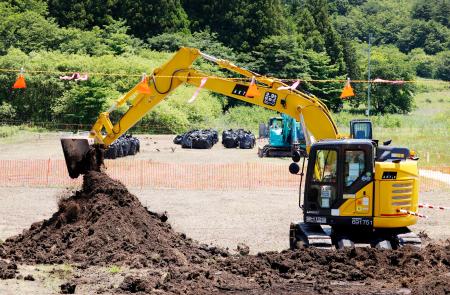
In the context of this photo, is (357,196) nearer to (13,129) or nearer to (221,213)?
(221,213)

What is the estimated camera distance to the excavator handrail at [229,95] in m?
22.1

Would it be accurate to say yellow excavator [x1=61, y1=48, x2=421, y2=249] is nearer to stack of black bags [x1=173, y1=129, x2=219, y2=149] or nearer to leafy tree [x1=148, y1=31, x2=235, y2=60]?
stack of black bags [x1=173, y1=129, x2=219, y2=149]

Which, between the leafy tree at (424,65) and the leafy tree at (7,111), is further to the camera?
the leafy tree at (424,65)

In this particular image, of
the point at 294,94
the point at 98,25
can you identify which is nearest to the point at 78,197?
the point at 294,94

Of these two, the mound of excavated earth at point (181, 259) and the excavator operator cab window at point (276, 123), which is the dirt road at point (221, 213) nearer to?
the mound of excavated earth at point (181, 259)

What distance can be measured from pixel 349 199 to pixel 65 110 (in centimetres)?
5060

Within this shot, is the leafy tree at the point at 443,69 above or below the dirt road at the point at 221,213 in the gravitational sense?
above

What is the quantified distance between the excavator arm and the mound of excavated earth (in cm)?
87

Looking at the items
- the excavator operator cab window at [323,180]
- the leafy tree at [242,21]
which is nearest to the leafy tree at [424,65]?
the leafy tree at [242,21]

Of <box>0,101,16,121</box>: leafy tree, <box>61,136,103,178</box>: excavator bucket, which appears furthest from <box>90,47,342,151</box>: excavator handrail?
<box>0,101,16,121</box>: leafy tree

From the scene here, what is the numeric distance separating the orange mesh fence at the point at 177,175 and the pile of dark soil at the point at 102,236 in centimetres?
1314

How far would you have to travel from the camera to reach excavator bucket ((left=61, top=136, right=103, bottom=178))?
2234 centimetres

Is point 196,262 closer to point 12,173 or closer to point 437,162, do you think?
point 12,173

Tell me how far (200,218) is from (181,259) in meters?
8.44
